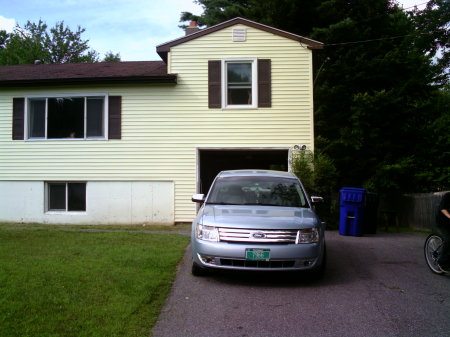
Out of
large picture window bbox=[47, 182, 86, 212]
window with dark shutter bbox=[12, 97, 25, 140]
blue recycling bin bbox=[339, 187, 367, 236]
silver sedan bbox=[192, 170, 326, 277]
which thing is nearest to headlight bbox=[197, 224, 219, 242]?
silver sedan bbox=[192, 170, 326, 277]

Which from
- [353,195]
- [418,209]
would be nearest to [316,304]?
[353,195]

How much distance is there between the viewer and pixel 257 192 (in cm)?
793

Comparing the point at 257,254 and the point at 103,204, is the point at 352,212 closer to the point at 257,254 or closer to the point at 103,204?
the point at 257,254

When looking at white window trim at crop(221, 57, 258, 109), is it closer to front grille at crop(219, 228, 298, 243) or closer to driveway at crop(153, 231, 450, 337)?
driveway at crop(153, 231, 450, 337)

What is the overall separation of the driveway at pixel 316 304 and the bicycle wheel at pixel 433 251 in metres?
0.13

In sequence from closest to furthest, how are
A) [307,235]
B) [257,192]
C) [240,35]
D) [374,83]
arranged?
[307,235]
[257,192]
[240,35]
[374,83]

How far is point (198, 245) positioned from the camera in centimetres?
661

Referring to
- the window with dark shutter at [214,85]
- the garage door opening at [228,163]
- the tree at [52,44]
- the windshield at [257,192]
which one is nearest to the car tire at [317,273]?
the windshield at [257,192]

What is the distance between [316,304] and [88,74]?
11744mm

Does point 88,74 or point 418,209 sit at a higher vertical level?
point 88,74

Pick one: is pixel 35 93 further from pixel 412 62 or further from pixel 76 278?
pixel 412 62

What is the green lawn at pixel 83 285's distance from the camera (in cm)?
470

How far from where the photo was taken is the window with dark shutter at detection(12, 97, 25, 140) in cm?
1480

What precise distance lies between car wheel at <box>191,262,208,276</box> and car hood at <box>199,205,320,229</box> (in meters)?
0.67
